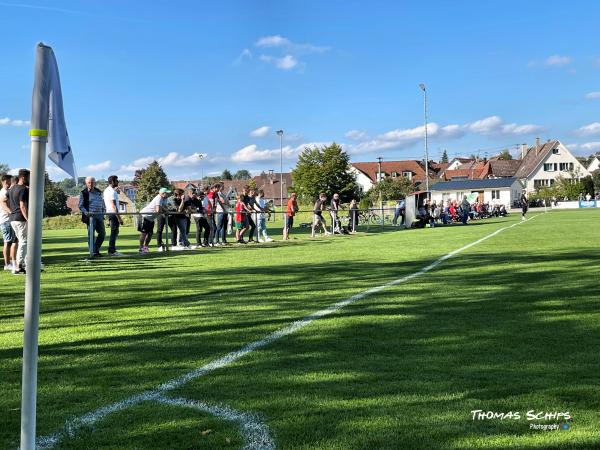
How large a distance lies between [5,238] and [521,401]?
11.8 meters

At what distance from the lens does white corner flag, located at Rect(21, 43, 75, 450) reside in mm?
2678

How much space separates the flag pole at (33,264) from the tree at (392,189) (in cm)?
8990

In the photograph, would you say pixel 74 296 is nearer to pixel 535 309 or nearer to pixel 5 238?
pixel 5 238

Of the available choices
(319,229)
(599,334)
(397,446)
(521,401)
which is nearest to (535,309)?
(599,334)

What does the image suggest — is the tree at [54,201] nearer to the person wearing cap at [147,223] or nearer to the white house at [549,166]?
the white house at [549,166]

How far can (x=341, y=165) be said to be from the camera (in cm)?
9362

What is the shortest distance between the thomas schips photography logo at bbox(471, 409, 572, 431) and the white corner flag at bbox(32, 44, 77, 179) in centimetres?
270

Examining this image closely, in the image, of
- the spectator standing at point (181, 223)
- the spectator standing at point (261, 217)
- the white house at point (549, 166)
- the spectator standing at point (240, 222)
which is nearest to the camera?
the spectator standing at point (181, 223)

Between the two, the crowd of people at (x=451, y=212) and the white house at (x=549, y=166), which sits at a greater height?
the white house at (x=549, y=166)

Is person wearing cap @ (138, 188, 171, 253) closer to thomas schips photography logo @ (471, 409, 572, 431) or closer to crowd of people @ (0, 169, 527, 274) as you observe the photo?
crowd of people @ (0, 169, 527, 274)

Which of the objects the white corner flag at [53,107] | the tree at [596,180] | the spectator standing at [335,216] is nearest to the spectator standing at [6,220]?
the white corner flag at [53,107]

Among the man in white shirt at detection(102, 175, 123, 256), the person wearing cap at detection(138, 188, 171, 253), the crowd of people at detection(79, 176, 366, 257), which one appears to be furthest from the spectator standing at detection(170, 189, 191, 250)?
the man in white shirt at detection(102, 175, 123, 256)

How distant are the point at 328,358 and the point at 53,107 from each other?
3001mm

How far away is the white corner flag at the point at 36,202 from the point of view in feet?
8.79
